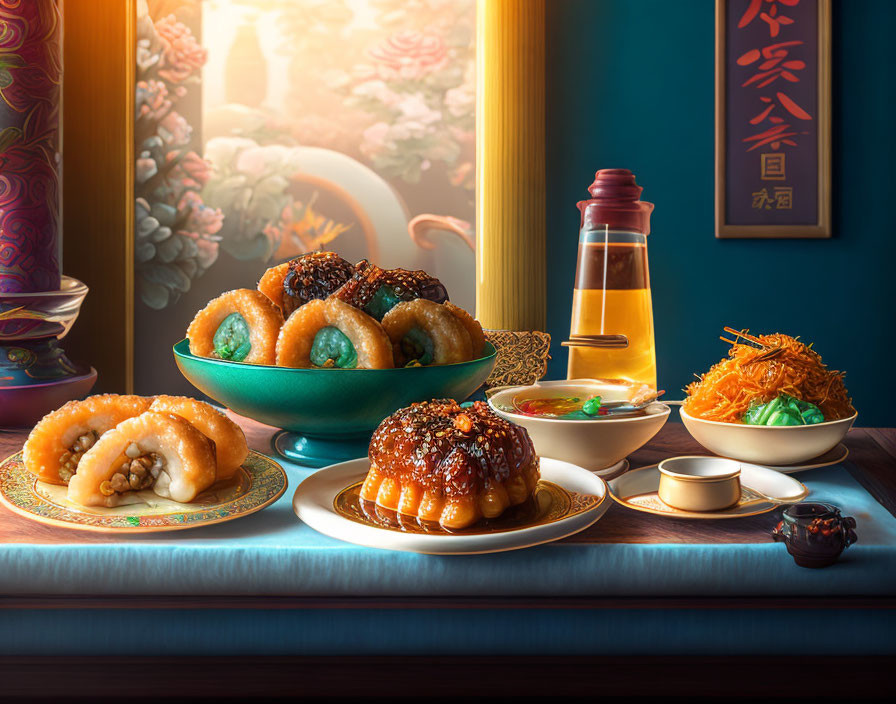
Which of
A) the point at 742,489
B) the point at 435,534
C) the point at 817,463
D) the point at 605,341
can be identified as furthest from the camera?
the point at 605,341

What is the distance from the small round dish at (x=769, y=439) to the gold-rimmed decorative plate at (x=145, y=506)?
452 millimetres

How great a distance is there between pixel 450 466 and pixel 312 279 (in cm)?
39

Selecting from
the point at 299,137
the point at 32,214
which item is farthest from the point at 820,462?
the point at 299,137

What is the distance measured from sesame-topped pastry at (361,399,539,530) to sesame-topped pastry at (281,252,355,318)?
0.93ft

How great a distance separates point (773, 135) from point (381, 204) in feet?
4.14

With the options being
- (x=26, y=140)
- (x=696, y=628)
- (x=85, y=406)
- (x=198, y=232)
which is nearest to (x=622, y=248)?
(x=696, y=628)

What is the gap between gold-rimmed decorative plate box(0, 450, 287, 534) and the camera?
70cm

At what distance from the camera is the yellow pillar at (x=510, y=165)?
261 centimetres

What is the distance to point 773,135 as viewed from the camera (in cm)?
268

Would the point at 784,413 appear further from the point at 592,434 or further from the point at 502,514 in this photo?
the point at 502,514

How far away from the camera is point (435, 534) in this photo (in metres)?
0.67

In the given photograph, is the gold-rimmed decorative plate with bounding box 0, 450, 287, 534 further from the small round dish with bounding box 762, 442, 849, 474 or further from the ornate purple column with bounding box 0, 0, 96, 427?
the small round dish with bounding box 762, 442, 849, 474

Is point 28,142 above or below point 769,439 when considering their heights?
above

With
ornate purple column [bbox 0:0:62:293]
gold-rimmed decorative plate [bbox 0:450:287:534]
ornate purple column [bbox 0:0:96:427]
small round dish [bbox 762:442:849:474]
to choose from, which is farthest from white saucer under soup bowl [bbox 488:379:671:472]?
ornate purple column [bbox 0:0:62:293]
